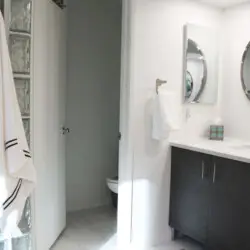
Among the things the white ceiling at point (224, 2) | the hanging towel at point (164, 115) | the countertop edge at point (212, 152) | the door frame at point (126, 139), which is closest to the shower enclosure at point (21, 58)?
the door frame at point (126, 139)

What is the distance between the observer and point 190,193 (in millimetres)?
2715

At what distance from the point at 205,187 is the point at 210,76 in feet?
3.72

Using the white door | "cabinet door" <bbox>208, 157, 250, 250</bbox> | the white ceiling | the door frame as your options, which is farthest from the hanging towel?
the white ceiling

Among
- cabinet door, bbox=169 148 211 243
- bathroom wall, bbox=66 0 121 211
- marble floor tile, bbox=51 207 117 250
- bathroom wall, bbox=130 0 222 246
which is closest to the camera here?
cabinet door, bbox=169 148 211 243

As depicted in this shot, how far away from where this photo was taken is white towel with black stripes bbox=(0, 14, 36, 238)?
180 cm

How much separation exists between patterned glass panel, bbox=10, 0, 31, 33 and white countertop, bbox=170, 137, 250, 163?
1.50 metres

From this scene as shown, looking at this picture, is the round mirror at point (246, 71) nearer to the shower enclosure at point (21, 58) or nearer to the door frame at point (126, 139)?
the door frame at point (126, 139)

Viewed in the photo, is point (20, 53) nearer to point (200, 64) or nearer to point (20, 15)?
point (20, 15)

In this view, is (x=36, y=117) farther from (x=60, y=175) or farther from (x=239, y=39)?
(x=239, y=39)

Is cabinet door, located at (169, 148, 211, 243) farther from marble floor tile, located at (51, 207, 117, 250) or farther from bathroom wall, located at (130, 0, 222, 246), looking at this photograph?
marble floor tile, located at (51, 207, 117, 250)

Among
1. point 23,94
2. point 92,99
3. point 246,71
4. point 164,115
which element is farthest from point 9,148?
point 246,71

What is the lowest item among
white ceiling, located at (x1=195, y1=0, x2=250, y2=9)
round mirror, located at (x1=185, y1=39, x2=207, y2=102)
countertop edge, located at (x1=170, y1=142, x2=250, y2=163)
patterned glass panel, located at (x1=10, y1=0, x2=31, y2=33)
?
countertop edge, located at (x1=170, y1=142, x2=250, y2=163)

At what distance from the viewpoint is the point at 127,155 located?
272 cm

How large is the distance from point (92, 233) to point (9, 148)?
5.20 feet
